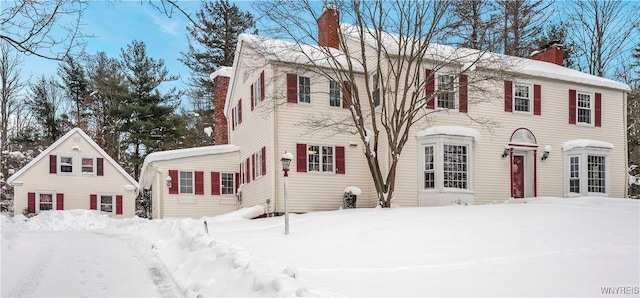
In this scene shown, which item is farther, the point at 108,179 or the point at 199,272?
the point at 108,179

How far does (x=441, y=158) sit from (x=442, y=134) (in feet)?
2.55

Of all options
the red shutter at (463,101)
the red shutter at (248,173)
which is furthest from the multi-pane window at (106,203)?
the red shutter at (463,101)

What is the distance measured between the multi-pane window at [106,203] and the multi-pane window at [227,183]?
9.50 metres

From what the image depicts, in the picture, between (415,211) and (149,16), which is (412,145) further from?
(149,16)

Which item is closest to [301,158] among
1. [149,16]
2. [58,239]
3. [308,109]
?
[308,109]

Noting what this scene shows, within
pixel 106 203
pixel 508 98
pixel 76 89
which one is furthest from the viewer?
pixel 76 89

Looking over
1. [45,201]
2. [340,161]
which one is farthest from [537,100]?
[45,201]

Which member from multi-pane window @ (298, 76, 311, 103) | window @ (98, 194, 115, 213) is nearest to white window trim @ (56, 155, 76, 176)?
window @ (98, 194, 115, 213)

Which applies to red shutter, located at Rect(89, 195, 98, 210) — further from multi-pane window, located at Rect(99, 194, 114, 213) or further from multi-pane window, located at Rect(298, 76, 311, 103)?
multi-pane window, located at Rect(298, 76, 311, 103)

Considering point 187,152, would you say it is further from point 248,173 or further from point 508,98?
point 508,98

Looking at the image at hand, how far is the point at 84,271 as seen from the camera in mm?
7629

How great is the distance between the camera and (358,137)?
17656 millimetres

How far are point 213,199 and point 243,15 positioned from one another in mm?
15648

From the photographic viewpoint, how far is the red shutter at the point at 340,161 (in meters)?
17.2
